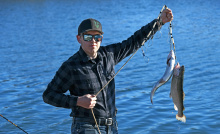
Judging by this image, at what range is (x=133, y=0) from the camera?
43.6 metres

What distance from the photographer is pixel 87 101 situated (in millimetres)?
4129

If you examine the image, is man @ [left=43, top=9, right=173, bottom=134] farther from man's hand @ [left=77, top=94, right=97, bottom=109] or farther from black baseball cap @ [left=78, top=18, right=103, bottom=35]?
man's hand @ [left=77, top=94, right=97, bottom=109]

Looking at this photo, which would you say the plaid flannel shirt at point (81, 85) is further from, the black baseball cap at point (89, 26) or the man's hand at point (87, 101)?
the black baseball cap at point (89, 26)

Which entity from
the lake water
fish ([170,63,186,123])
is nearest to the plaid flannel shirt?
fish ([170,63,186,123])

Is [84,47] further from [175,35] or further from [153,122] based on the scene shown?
[175,35]

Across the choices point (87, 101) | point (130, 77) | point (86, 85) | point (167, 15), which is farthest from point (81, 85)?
point (130, 77)

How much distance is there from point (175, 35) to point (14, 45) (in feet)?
25.3

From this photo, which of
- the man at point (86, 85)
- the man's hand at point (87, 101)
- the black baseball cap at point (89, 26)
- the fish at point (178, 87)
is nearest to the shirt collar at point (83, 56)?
the man at point (86, 85)

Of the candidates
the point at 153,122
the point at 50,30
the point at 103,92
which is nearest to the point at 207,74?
the point at 153,122

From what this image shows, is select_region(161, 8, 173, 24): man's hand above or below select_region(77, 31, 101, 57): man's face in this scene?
above

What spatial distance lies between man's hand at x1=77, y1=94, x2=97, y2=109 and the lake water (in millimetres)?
1833

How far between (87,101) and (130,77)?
8.33 meters

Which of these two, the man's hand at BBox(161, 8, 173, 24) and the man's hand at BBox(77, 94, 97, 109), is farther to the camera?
the man's hand at BBox(161, 8, 173, 24)

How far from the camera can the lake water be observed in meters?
8.79
